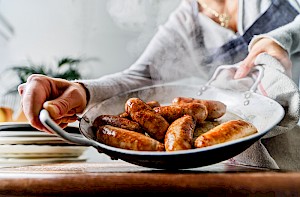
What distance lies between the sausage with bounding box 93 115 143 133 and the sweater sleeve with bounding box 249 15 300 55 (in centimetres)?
44

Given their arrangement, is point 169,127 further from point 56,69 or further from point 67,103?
point 56,69

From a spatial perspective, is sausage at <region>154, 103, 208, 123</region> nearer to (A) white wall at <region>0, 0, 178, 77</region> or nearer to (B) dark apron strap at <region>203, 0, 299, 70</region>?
(B) dark apron strap at <region>203, 0, 299, 70</region>

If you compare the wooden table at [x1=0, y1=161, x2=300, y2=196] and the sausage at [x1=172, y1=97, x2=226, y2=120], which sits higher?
the wooden table at [x1=0, y1=161, x2=300, y2=196]

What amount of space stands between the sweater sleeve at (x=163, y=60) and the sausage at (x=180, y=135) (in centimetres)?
44

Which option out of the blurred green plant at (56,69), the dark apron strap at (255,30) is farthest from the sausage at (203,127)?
the blurred green plant at (56,69)

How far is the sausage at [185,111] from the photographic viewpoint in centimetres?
82

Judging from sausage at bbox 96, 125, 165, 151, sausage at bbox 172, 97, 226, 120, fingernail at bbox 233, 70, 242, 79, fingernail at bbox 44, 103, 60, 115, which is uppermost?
fingernail at bbox 44, 103, 60, 115

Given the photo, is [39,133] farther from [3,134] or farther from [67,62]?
[67,62]

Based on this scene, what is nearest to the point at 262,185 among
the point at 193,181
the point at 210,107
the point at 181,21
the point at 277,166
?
the point at 193,181

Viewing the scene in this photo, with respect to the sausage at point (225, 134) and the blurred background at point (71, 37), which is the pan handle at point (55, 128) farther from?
the blurred background at point (71, 37)

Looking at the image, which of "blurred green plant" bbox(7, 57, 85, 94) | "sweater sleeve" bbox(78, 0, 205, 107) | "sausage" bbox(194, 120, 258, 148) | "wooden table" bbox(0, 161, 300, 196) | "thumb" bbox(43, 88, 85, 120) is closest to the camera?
"wooden table" bbox(0, 161, 300, 196)

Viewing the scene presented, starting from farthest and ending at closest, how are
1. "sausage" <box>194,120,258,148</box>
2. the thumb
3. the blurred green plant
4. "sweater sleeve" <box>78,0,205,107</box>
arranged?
1. the blurred green plant
2. "sweater sleeve" <box>78,0,205,107</box>
3. the thumb
4. "sausage" <box>194,120,258,148</box>

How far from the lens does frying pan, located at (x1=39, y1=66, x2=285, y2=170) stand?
69 cm

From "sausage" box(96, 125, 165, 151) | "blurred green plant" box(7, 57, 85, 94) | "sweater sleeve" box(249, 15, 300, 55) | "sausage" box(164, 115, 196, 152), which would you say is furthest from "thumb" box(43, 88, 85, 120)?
"sweater sleeve" box(249, 15, 300, 55)
